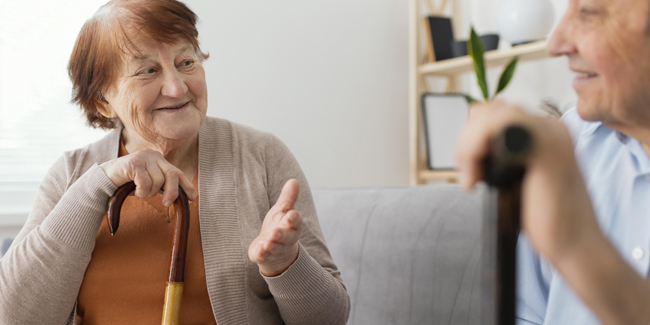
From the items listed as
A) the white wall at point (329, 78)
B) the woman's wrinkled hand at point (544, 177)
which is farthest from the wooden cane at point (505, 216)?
the white wall at point (329, 78)

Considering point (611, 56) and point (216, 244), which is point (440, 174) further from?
point (611, 56)

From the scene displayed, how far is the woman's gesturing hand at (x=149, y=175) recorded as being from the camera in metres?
0.96

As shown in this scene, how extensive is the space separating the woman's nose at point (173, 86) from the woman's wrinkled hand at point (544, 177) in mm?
843

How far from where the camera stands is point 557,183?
32 cm

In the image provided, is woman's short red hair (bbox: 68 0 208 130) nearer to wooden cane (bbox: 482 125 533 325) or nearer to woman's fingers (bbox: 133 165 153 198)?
woman's fingers (bbox: 133 165 153 198)

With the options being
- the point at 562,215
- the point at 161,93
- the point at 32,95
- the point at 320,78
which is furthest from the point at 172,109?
the point at 320,78

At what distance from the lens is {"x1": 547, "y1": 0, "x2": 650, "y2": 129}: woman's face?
0.48m

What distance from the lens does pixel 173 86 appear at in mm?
1068

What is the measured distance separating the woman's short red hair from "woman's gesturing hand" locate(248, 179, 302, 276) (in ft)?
1.54

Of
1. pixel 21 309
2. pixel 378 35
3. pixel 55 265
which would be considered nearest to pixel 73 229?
pixel 55 265

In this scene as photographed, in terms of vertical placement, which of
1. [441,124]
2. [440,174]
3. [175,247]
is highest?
[175,247]

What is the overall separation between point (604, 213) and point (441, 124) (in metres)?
1.92

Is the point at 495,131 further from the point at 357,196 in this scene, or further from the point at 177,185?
the point at 357,196

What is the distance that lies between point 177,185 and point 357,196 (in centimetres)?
64
